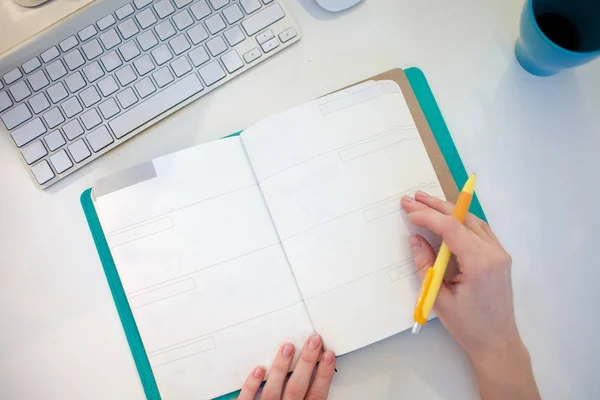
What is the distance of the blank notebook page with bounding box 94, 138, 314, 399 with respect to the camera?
0.55 meters

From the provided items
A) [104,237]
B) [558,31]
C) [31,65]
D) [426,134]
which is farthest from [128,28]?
[558,31]

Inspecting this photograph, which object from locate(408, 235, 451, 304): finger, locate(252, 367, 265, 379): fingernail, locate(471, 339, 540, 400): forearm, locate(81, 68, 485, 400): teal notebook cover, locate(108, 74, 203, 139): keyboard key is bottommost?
locate(471, 339, 540, 400): forearm

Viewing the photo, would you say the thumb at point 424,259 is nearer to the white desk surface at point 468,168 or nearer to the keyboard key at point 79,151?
the white desk surface at point 468,168

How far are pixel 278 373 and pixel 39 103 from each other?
412mm

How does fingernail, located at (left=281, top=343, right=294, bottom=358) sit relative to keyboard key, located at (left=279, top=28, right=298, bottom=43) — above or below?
below

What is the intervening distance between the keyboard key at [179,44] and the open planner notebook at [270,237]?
0.40 feet

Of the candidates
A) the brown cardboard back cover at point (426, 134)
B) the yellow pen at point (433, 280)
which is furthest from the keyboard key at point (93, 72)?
the yellow pen at point (433, 280)

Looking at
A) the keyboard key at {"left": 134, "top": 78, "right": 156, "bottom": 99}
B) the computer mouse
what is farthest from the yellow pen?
the keyboard key at {"left": 134, "top": 78, "right": 156, "bottom": 99}

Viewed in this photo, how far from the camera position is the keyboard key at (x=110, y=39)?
1.97ft

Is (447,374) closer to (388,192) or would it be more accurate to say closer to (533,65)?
(388,192)

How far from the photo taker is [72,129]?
589 mm

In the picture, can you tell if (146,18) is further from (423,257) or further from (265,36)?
(423,257)

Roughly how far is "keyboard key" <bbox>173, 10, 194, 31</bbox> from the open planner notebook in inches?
5.9

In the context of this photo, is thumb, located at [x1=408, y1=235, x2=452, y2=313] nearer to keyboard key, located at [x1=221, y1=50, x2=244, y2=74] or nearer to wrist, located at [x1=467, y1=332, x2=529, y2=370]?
wrist, located at [x1=467, y1=332, x2=529, y2=370]
